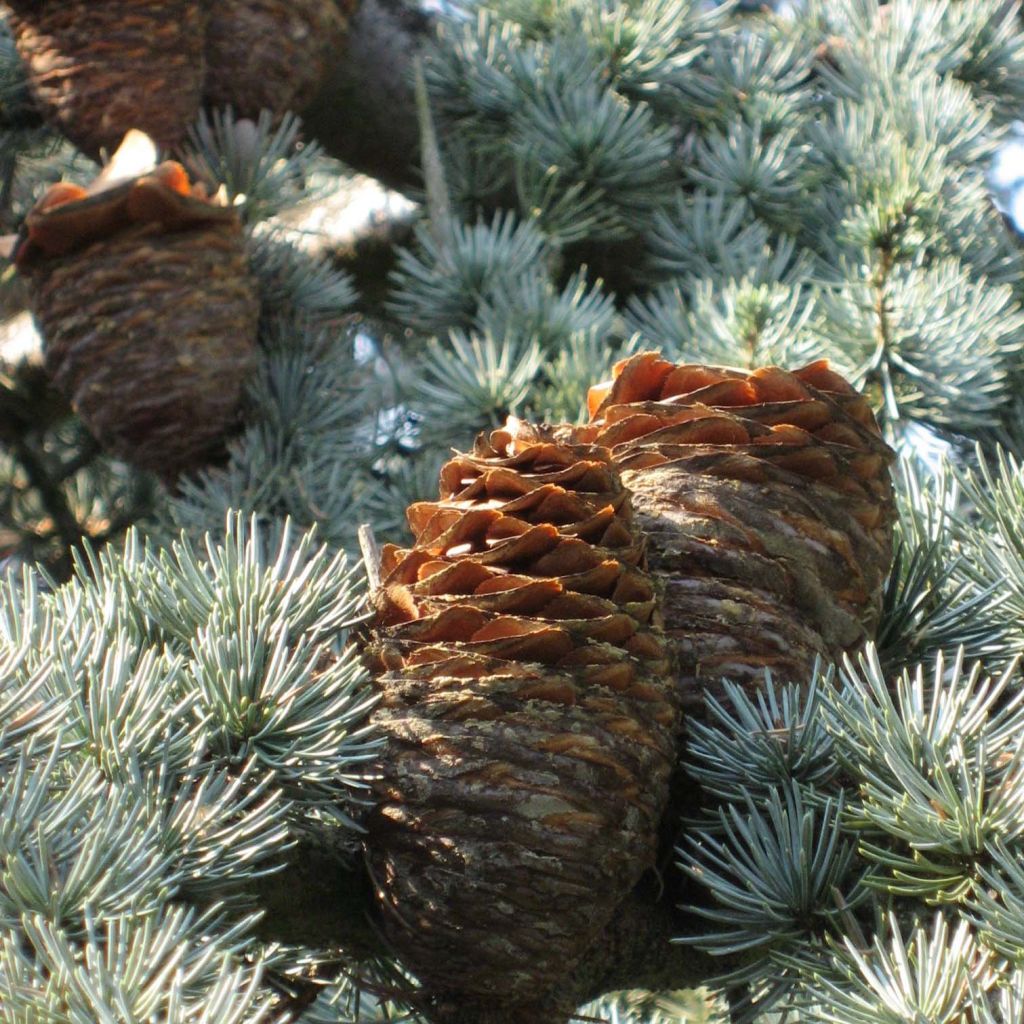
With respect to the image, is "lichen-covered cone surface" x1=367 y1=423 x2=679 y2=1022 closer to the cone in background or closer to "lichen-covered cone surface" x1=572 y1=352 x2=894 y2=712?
"lichen-covered cone surface" x1=572 y1=352 x2=894 y2=712

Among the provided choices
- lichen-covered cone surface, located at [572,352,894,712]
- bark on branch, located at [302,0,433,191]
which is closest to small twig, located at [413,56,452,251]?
bark on branch, located at [302,0,433,191]

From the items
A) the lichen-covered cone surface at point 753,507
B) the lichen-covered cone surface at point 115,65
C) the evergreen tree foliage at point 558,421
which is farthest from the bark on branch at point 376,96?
the lichen-covered cone surface at point 753,507

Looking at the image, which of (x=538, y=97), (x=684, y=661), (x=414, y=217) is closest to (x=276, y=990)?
(x=684, y=661)

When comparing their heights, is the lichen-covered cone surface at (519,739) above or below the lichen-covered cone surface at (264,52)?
above

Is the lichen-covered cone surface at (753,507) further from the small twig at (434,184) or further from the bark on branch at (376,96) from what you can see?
the bark on branch at (376,96)

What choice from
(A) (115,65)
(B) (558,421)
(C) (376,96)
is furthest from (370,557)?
A: (C) (376,96)

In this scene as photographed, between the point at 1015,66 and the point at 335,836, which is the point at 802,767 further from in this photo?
the point at 1015,66
